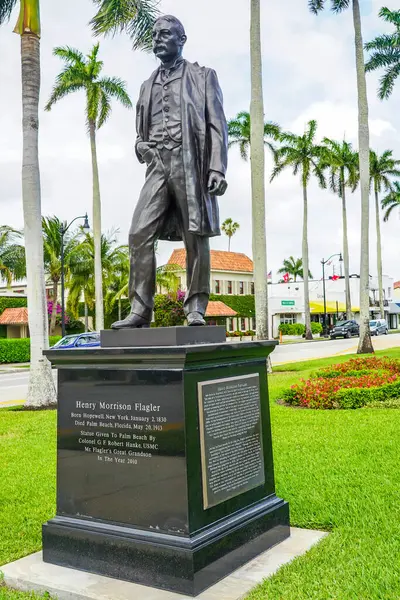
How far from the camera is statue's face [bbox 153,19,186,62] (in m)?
5.07

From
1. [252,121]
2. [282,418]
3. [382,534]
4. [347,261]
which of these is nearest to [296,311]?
[347,261]

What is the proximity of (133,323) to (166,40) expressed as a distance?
2.25 meters

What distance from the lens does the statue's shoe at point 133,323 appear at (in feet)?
16.0

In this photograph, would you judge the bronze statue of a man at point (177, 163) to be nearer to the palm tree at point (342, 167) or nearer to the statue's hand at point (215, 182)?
the statue's hand at point (215, 182)

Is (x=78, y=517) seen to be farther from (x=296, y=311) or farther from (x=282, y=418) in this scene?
(x=296, y=311)

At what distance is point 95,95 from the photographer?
93.1 ft

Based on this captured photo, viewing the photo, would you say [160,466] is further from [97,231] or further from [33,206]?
[97,231]

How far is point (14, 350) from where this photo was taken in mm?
34188

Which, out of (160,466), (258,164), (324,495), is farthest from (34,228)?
(160,466)

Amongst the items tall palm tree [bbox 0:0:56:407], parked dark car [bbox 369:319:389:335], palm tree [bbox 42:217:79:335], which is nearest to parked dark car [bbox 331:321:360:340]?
parked dark car [bbox 369:319:389:335]

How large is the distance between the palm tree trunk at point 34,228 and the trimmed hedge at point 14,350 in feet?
67.5

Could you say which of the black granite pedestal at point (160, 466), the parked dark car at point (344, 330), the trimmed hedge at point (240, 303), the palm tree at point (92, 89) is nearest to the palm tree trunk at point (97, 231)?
the palm tree at point (92, 89)

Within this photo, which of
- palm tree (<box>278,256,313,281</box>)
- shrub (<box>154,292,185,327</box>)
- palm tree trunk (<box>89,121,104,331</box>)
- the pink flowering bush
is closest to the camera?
the pink flowering bush

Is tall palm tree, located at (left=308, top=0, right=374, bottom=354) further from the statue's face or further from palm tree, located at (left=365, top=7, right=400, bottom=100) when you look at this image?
the statue's face
